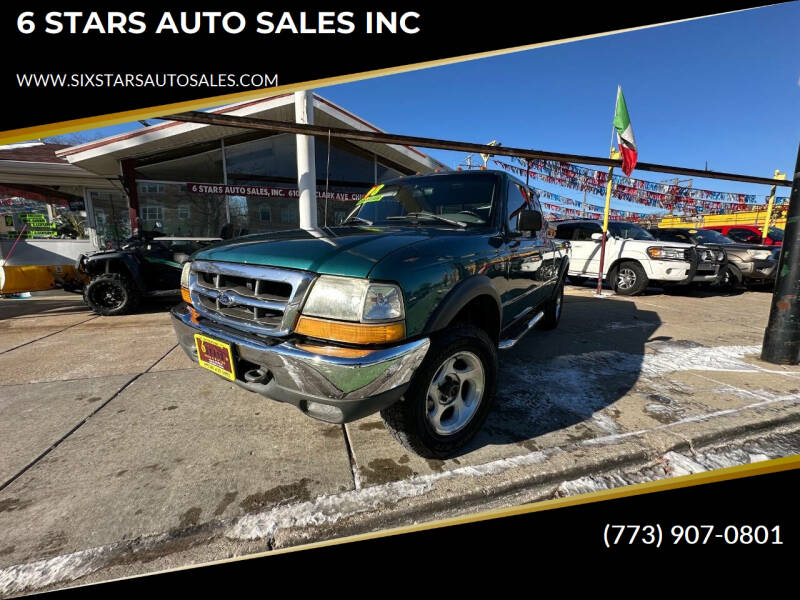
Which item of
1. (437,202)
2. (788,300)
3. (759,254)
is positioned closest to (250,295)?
(437,202)

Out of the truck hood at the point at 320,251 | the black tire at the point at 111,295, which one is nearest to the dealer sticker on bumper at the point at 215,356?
the truck hood at the point at 320,251

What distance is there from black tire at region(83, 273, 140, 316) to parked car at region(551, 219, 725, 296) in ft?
28.9

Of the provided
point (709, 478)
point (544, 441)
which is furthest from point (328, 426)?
point (709, 478)

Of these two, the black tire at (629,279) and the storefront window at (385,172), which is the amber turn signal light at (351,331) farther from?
the storefront window at (385,172)

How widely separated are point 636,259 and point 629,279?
488 mm

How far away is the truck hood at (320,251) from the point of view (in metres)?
1.58

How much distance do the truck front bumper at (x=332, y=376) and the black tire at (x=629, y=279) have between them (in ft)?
25.8

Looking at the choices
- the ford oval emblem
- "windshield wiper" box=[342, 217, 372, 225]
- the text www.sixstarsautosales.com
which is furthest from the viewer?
the text www.sixstarsautosales.com

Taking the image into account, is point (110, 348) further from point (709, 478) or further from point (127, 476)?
point (709, 478)

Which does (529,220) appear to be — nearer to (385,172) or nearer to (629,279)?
(629,279)

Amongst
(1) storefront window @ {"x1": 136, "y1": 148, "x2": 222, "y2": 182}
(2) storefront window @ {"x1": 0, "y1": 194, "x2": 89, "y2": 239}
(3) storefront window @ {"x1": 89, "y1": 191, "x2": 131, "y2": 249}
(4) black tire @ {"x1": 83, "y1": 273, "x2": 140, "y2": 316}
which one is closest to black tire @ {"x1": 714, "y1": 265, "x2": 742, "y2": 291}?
(4) black tire @ {"x1": 83, "y1": 273, "x2": 140, "y2": 316}

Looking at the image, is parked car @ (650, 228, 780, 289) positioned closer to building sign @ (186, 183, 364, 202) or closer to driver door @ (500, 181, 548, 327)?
driver door @ (500, 181, 548, 327)

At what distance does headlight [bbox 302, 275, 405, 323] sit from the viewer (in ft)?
4.95

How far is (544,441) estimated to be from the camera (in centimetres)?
221
